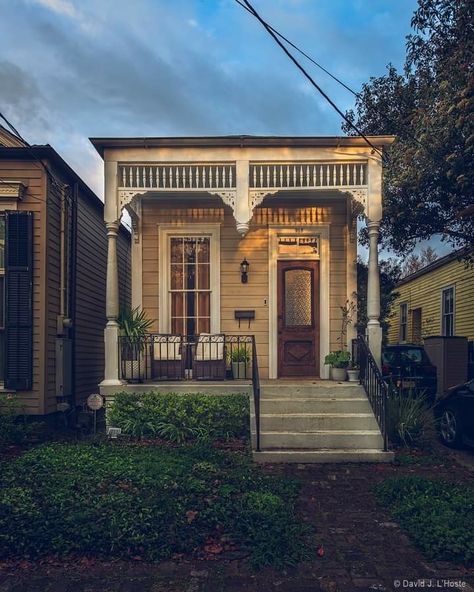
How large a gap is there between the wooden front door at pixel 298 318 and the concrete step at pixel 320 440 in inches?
103

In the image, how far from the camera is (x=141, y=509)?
4375 millimetres

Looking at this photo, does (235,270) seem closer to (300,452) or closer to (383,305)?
(300,452)

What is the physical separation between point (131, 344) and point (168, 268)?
1968 millimetres

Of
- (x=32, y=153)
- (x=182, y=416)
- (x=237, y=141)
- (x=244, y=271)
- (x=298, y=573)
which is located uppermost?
(x=237, y=141)

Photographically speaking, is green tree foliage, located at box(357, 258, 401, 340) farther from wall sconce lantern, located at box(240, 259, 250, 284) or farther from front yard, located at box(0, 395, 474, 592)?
front yard, located at box(0, 395, 474, 592)

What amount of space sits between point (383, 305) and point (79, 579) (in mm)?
15555

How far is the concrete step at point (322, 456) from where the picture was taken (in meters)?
6.64

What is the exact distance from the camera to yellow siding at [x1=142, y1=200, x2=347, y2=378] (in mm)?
9672

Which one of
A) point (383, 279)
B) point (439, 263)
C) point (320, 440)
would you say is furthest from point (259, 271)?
point (439, 263)

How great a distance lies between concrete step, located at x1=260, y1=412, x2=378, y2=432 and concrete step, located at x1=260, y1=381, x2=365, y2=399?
0.60 meters

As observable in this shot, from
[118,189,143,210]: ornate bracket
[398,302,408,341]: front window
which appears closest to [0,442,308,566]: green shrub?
[118,189,143,210]: ornate bracket

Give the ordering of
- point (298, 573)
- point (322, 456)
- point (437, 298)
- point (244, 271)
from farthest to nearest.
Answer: point (437, 298), point (244, 271), point (322, 456), point (298, 573)

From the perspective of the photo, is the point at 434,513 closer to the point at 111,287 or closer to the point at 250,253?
the point at 111,287

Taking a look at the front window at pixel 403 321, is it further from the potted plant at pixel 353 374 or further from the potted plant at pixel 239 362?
the potted plant at pixel 239 362
